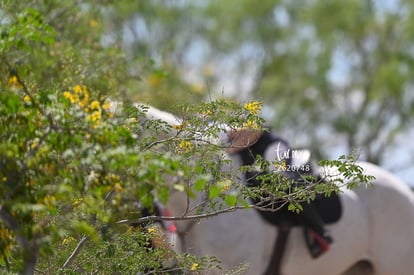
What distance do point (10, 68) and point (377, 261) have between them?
501 centimetres

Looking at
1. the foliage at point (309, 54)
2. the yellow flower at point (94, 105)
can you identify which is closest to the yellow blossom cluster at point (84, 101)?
the yellow flower at point (94, 105)

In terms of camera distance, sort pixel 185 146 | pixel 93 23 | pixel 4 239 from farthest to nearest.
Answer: pixel 93 23 → pixel 185 146 → pixel 4 239

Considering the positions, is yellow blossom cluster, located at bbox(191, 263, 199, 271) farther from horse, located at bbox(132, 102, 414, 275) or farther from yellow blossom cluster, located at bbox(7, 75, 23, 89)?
horse, located at bbox(132, 102, 414, 275)

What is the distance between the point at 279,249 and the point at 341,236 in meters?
0.66

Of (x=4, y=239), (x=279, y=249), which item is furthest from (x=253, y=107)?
(x=279, y=249)

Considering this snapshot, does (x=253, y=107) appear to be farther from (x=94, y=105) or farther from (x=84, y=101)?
(x=84, y=101)

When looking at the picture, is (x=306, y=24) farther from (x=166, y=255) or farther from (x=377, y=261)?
(x=166, y=255)

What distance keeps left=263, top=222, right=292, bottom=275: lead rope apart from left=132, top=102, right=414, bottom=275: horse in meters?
0.03

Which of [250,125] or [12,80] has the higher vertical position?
[250,125]

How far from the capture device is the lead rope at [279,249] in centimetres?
678

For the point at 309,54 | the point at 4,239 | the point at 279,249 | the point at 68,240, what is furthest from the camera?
the point at 309,54

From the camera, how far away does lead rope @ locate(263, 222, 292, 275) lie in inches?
267

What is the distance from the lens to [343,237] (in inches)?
284

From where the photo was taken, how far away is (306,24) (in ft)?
80.8
